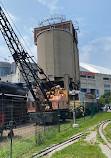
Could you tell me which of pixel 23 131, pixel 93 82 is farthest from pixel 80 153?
pixel 93 82

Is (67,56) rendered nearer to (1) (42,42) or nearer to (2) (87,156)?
(1) (42,42)

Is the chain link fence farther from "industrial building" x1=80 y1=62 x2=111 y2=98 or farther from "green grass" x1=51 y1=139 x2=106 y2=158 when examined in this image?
"industrial building" x1=80 y1=62 x2=111 y2=98

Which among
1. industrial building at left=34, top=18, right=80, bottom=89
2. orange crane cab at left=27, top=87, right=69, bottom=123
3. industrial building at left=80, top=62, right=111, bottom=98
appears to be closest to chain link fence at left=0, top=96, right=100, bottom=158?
orange crane cab at left=27, top=87, right=69, bottom=123

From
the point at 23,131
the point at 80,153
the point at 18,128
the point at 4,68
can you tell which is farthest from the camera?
the point at 4,68

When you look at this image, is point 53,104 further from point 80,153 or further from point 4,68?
point 4,68

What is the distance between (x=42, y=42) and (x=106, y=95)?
49.0 m

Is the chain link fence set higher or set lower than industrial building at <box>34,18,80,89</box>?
lower

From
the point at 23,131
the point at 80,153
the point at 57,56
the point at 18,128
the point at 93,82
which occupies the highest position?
A: the point at 57,56

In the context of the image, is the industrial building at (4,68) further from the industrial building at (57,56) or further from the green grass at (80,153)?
the green grass at (80,153)

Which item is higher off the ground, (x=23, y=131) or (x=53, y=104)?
(x=53, y=104)

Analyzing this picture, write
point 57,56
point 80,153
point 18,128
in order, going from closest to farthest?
point 80,153, point 18,128, point 57,56

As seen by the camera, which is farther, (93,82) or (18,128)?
(93,82)

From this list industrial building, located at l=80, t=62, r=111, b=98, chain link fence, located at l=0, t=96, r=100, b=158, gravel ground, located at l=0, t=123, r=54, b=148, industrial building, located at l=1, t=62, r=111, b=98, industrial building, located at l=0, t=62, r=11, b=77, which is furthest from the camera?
industrial building, located at l=0, t=62, r=11, b=77

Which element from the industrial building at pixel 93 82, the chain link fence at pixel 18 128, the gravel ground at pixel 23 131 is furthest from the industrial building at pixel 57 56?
the industrial building at pixel 93 82
